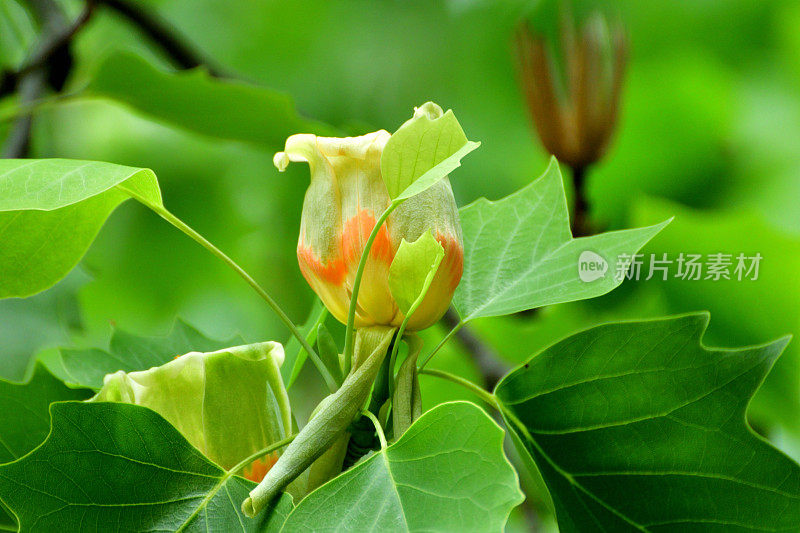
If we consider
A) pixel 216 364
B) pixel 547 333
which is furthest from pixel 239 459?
pixel 547 333

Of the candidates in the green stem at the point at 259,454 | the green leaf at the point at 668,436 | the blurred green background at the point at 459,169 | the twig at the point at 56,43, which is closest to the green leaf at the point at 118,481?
the green stem at the point at 259,454

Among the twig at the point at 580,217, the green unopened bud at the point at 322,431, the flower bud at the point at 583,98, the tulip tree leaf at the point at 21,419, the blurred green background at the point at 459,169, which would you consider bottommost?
the blurred green background at the point at 459,169

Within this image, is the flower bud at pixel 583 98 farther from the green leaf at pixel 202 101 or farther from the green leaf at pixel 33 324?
the green leaf at pixel 33 324

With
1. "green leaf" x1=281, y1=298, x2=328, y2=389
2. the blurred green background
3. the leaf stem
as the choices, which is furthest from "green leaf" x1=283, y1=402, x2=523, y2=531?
the blurred green background

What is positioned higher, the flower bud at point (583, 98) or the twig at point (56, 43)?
the twig at point (56, 43)

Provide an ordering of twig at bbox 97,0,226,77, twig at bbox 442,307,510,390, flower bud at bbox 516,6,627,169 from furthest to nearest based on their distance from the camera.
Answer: twig at bbox 97,0,226,77, flower bud at bbox 516,6,627,169, twig at bbox 442,307,510,390

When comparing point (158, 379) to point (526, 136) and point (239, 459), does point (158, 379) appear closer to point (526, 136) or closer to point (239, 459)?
point (239, 459)

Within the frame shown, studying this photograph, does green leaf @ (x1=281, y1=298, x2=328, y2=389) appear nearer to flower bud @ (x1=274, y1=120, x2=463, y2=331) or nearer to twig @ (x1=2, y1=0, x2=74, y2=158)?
flower bud @ (x1=274, y1=120, x2=463, y2=331)

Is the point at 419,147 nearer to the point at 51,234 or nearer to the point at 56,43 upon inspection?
the point at 51,234
